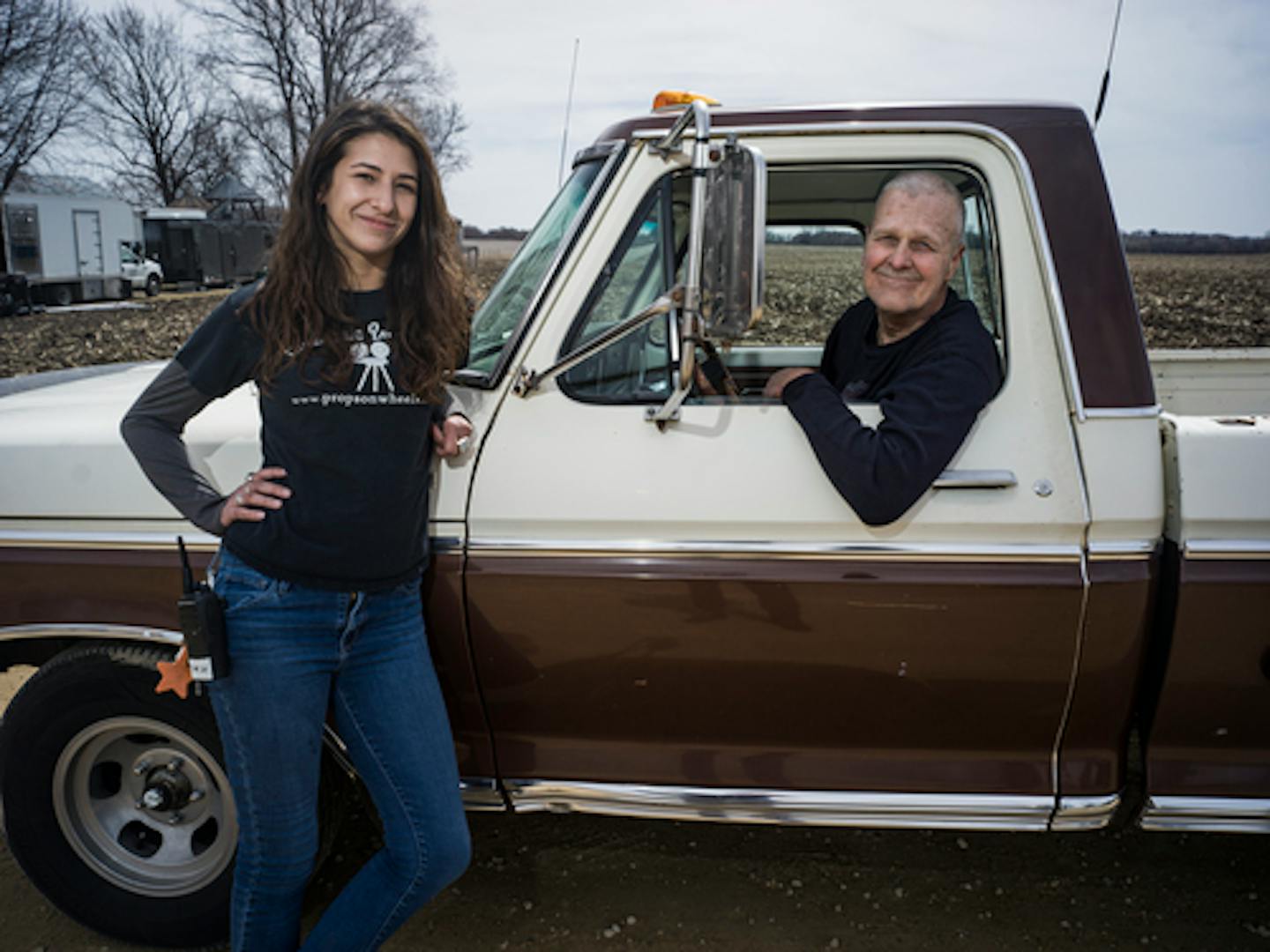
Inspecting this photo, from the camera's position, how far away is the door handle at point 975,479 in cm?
215

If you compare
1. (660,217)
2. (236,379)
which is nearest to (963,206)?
(660,217)

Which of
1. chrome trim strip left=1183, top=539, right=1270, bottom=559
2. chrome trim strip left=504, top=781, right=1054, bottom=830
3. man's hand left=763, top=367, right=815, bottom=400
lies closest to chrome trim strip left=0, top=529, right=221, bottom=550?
chrome trim strip left=504, top=781, right=1054, bottom=830

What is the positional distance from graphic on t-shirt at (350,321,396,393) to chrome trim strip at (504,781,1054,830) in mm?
1068

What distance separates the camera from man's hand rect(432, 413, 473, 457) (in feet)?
7.20

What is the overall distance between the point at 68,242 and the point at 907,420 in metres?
28.6

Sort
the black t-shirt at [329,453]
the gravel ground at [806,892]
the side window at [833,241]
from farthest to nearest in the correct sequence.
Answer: the gravel ground at [806,892] → the side window at [833,241] → the black t-shirt at [329,453]

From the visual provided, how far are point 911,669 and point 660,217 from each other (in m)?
1.18

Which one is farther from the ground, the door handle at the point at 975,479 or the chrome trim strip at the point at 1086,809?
the door handle at the point at 975,479

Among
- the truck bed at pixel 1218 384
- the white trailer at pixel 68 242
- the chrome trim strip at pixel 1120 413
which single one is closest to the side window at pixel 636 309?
the chrome trim strip at pixel 1120 413

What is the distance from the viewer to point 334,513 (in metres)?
1.96

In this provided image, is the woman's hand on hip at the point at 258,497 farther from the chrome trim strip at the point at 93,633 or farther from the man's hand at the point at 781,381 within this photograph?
the man's hand at the point at 781,381

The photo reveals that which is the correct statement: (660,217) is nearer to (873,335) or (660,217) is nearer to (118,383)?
(873,335)

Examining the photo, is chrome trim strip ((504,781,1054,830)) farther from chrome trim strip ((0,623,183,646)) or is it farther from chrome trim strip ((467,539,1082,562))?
chrome trim strip ((0,623,183,646))

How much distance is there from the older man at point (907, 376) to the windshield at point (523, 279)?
62 cm
